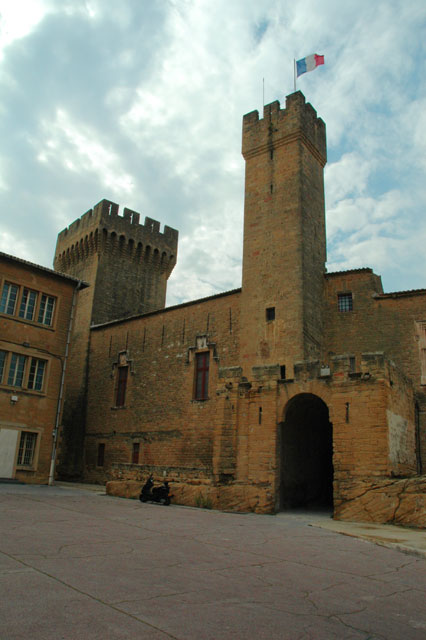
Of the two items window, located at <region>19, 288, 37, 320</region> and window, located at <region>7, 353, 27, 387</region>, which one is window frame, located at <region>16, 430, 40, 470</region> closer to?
window, located at <region>7, 353, 27, 387</region>

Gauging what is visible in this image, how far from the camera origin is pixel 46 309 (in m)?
22.4

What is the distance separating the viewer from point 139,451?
2430 cm

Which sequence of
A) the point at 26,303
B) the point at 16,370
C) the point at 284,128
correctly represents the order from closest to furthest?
the point at 16,370
the point at 26,303
the point at 284,128

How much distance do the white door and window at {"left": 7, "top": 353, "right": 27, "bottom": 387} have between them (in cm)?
195

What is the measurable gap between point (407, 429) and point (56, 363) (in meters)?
14.5

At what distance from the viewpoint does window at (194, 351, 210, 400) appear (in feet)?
73.5

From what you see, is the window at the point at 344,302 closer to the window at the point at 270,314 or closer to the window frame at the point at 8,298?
the window at the point at 270,314

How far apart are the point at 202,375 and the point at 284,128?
11742mm

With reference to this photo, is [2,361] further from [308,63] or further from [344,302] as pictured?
[308,63]

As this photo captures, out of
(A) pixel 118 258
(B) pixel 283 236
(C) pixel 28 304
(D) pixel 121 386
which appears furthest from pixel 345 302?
(A) pixel 118 258

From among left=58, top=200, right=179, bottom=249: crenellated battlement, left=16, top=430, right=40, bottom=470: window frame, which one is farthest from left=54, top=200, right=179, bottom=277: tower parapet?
left=16, top=430, right=40, bottom=470: window frame

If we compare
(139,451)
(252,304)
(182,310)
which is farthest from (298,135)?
(139,451)

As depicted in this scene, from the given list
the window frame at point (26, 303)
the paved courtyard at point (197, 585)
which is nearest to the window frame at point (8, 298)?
the window frame at point (26, 303)

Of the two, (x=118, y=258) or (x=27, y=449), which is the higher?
(x=118, y=258)
